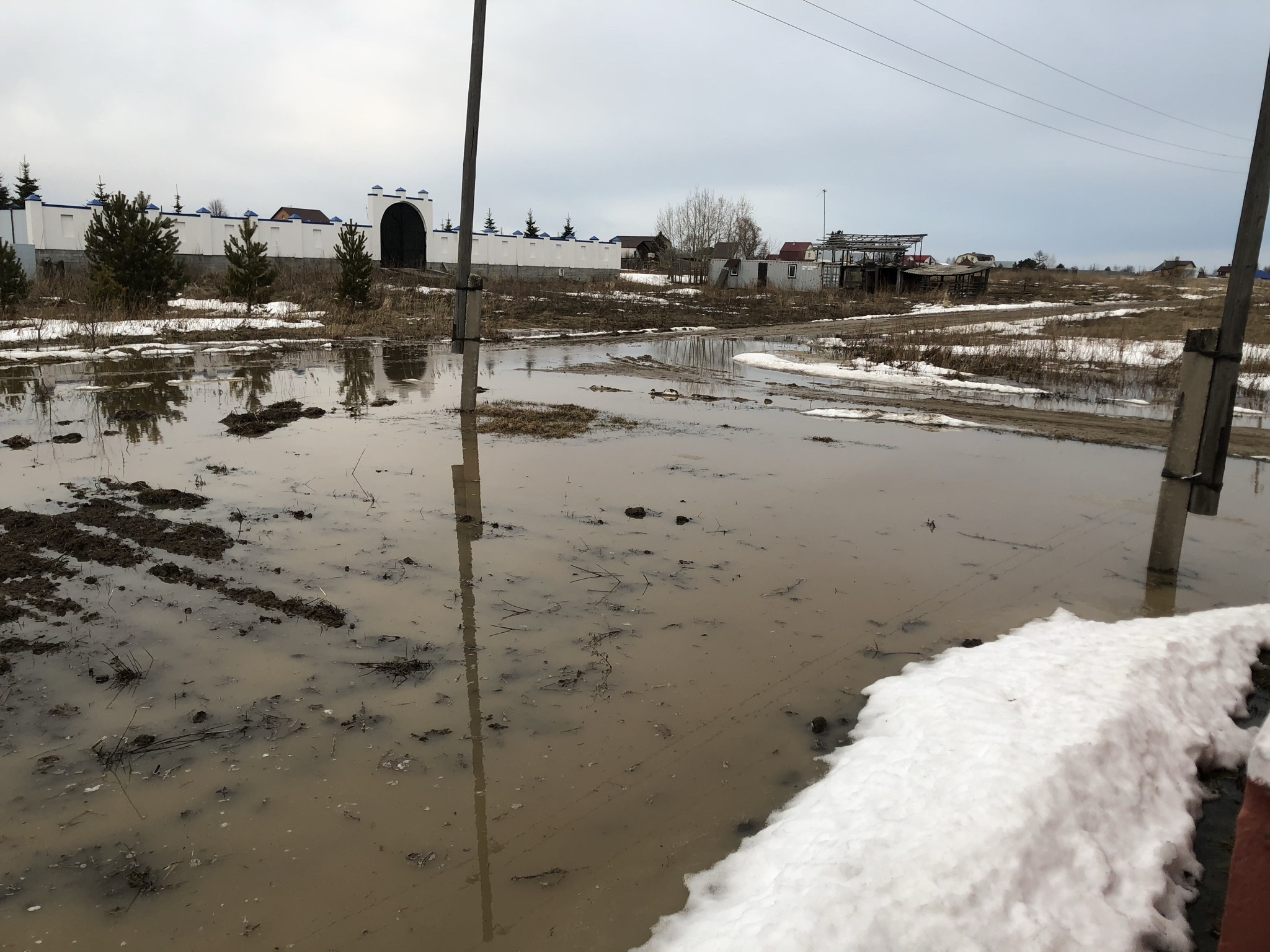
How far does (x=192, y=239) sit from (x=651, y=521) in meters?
43.7

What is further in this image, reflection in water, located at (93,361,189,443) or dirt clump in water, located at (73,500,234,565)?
reflection in water, located at (93,361,189,443)

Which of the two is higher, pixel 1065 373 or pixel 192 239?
pixel 192 239

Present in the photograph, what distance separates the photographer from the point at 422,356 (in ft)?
61.8

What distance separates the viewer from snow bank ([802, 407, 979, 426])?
41.0ft

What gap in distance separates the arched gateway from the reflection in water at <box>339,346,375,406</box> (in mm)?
31180

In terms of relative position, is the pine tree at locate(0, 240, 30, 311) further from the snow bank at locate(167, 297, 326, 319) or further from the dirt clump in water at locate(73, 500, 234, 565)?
the dirt clump in water at locate(73, 500, 234, 565)

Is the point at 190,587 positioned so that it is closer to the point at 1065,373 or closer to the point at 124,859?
the point at 124,859

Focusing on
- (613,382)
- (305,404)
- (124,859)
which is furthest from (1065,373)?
(124,859)

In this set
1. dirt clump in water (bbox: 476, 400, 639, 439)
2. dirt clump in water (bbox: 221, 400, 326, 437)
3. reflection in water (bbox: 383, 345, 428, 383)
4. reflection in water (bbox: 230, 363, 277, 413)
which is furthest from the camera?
reflection in water (bbox: 383, 345, 428, 383)

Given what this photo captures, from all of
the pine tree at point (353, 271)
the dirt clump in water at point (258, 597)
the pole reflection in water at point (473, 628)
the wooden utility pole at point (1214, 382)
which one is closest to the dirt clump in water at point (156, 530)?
the dirt clump in water at point (258, 597)

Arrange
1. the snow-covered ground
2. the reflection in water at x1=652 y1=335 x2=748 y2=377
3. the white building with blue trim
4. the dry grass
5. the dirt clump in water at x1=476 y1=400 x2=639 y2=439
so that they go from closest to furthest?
1. the dirt clump in water at x1=476 y1=400 x2=639 y2=439
2. the snow-covered ground
3. the reflection in water at x1=652 y1=335 x2=748 y2=377
4. the dry grass
5. the white building with blue trim

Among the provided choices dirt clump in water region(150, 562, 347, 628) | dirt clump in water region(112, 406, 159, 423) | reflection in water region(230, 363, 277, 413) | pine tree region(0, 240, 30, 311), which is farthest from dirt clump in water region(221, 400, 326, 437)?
pine tree region(0, 240, 30, 311)

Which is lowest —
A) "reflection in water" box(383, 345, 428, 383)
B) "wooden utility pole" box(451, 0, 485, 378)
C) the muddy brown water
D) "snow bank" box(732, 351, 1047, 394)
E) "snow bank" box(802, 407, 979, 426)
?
the muddy brown water

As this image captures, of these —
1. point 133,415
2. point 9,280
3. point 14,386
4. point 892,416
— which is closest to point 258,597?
point 133,415
